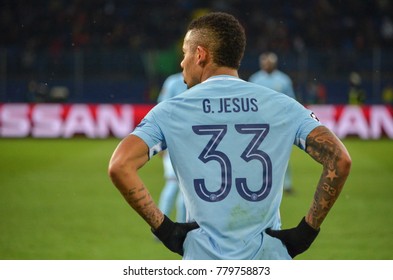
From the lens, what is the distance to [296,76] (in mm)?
22344

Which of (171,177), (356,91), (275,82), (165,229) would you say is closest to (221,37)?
(165,229)

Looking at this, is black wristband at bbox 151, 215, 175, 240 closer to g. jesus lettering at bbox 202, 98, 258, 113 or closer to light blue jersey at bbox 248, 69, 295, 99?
g. jesus lettering at bbox 202, 98, 258, 113

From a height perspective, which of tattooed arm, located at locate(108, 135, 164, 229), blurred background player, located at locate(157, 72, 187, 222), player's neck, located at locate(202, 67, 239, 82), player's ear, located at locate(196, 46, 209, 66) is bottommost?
blurred background player, located at locate(157, 72, 187, 222)

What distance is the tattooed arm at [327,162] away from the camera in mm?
3051

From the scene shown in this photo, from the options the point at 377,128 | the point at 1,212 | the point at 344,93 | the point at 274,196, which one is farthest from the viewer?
the point at 344,93

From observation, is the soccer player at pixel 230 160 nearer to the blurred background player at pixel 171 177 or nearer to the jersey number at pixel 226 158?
the jersey number at pixel 226 158

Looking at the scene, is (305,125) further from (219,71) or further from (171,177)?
(171,177)

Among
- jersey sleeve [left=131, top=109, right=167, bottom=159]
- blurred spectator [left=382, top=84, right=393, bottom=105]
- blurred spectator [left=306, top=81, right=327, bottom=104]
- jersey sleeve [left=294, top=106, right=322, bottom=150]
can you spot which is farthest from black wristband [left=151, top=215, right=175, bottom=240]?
blurred spectator [left=382, top=84, right=393, bottom=105]

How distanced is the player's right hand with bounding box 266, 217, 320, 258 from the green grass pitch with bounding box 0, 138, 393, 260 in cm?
394

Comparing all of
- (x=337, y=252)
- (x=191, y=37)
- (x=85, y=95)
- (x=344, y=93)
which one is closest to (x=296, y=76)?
(x=344, y=93)

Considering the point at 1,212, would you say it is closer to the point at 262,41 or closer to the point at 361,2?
the point at 262,41

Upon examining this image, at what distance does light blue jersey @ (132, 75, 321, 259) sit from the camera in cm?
305

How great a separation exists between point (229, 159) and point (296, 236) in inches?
16.4
